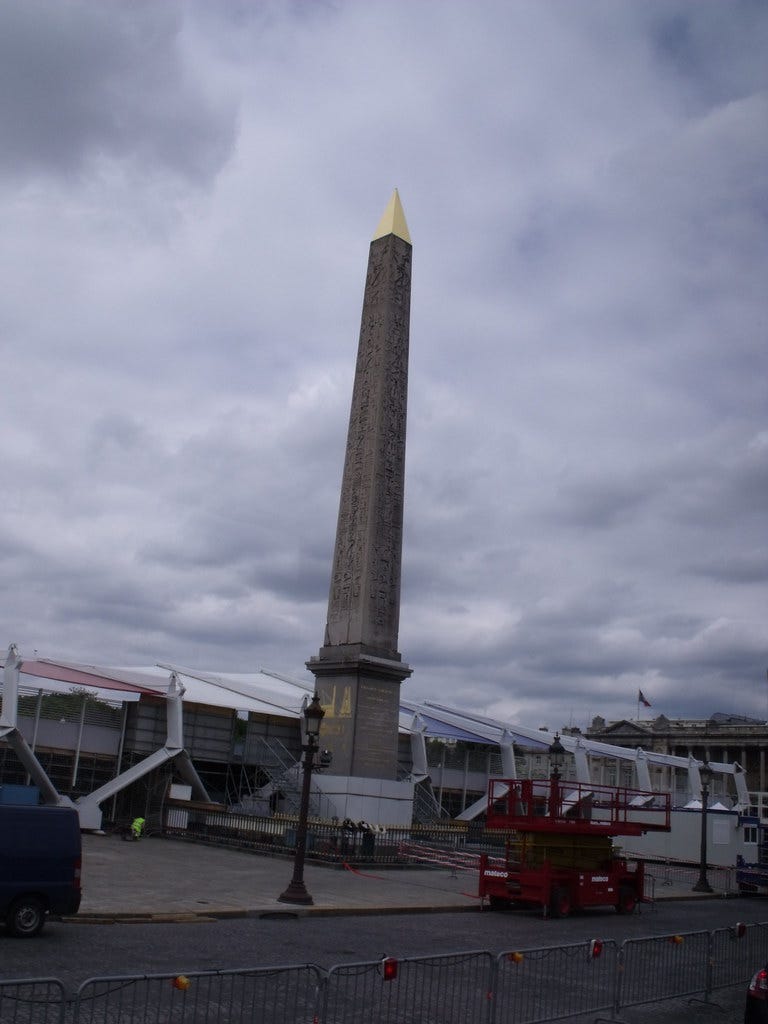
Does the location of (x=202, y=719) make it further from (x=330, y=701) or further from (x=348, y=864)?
(x=348, y=864)

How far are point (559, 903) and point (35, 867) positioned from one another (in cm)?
1137

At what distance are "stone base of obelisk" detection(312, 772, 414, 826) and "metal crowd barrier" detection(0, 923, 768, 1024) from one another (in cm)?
1716

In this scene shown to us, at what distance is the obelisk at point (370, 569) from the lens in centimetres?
3048

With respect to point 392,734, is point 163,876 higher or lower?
lower

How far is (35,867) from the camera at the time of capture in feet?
42.7

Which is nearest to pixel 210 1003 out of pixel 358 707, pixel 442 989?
pixel 442 989

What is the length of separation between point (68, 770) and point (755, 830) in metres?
29.9

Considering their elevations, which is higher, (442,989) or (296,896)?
(442,989)

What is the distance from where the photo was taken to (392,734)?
3159 centimetres

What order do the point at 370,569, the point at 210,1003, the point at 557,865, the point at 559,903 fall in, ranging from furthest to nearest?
the point at 370,569, the point at 557,865, the point at 559,903, the point at 210,1003

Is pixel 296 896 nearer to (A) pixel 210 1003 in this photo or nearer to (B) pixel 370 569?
(A) pixel 210 1003

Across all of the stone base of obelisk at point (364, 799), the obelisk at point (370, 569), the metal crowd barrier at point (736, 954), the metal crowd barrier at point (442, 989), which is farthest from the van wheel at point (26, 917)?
the stone base of obelisk at point (364, 799)

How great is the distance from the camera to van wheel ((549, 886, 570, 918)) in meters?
20.1

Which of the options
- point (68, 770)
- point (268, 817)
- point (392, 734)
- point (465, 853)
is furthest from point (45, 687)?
point (465, 853)
